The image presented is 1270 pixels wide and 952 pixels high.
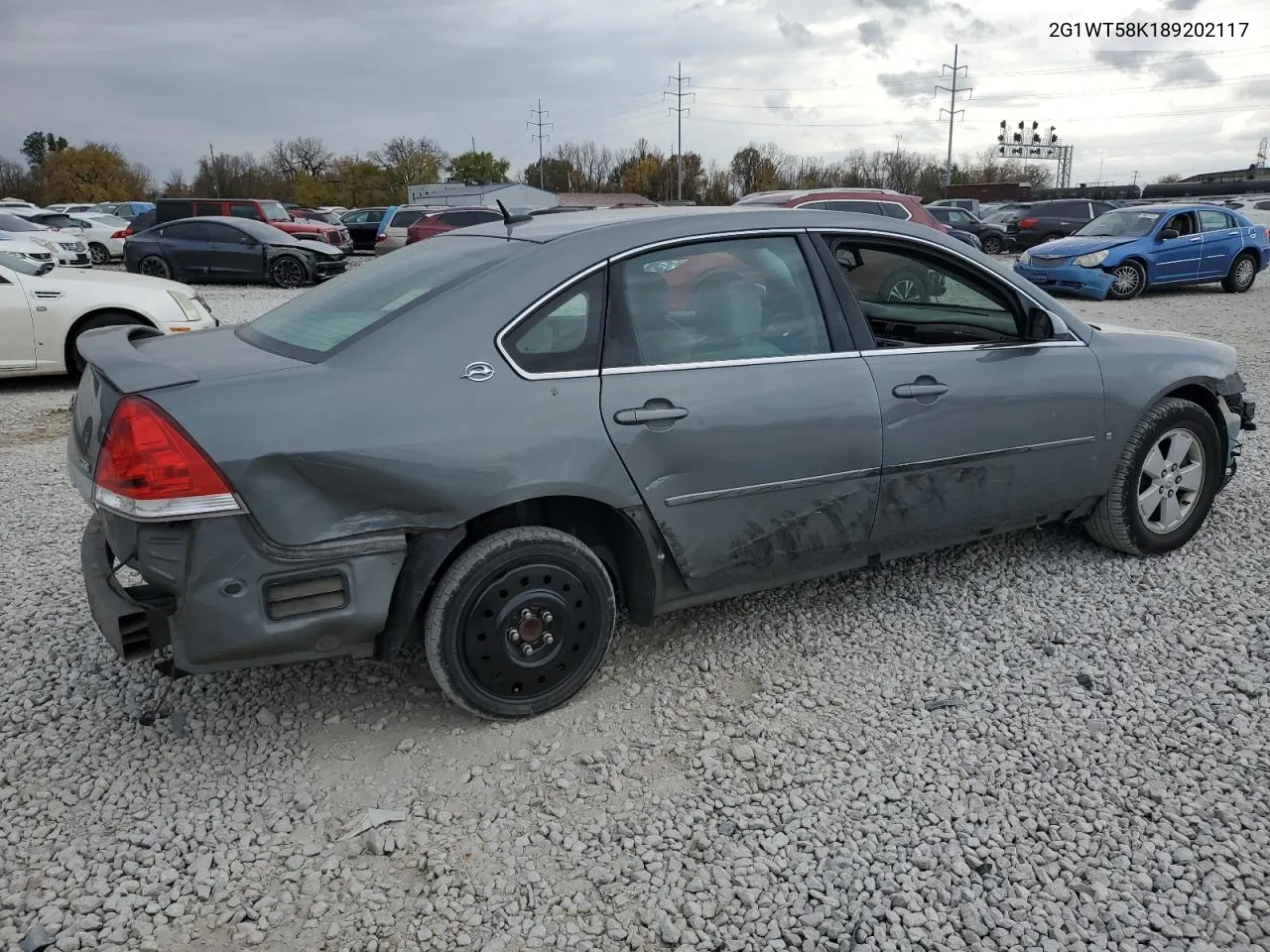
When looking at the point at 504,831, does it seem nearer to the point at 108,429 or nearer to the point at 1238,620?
the point at 108,429

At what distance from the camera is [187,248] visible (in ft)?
59.9

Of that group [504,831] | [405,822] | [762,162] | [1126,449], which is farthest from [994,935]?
[762,162]

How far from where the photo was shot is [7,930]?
2354 mm

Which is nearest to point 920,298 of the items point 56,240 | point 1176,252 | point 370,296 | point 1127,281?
point 370,296

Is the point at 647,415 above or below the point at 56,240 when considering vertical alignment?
below

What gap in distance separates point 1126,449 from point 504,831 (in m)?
3.13

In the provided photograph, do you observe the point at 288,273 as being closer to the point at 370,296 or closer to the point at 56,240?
the point at 56,240

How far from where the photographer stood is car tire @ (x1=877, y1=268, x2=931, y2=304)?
161 inches

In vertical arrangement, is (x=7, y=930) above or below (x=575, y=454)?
below

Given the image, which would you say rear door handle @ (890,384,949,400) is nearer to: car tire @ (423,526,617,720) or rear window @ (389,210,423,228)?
car tire @ (423,526,617,720)

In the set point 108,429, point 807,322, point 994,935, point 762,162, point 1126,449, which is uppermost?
point 762,162

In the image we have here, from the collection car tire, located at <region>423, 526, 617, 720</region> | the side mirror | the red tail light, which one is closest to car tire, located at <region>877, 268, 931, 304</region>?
the side mirror

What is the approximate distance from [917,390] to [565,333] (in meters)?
1.38

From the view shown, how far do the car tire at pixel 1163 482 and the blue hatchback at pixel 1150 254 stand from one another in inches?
463
